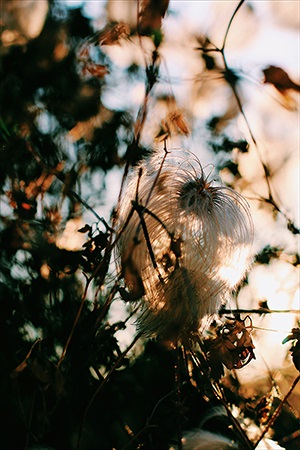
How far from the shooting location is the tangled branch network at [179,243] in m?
1.37

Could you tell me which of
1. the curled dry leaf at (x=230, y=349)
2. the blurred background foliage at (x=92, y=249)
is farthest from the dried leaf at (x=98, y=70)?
the curled dry leaf at (x=230, y=349)

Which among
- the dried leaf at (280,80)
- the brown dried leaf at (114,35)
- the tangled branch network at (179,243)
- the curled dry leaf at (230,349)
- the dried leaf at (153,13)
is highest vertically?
the brown dried leaf at (114,35)

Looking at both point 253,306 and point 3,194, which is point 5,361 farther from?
point 253,306

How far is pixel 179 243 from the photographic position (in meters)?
1.34

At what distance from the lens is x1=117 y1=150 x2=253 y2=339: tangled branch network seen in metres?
1.37

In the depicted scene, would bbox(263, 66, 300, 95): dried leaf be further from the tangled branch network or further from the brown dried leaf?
the brown dried leaf

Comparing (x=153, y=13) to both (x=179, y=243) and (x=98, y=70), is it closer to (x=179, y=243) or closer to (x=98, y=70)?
(x=98, y=70)

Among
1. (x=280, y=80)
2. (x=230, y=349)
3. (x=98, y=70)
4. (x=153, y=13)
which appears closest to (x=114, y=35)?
(x=98, y=70)

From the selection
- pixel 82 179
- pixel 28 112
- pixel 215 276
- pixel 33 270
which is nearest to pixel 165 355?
pixel 215 276

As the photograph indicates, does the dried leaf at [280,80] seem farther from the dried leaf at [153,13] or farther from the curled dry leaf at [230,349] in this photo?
the curled dry leaf at [230,349]

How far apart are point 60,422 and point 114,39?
3.12ft

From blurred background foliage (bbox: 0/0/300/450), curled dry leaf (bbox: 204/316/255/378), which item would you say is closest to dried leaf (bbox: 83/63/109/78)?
blurred background foliage (bbox: 0/0/300/450)

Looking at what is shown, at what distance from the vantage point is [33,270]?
157cm

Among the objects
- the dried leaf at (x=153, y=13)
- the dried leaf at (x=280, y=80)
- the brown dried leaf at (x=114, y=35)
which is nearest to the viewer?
the dried leaf at (x=280, y=80)
